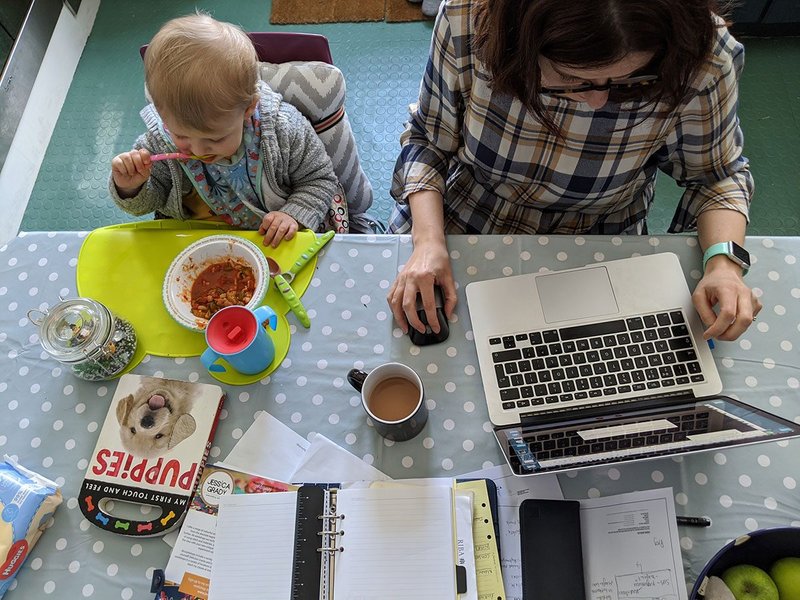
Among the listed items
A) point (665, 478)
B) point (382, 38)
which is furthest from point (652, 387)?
point (382, 38)

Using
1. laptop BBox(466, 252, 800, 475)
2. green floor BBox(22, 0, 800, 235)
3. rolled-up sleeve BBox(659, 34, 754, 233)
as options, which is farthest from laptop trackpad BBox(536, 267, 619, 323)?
green floor BBox(22, 0, 800, 235)

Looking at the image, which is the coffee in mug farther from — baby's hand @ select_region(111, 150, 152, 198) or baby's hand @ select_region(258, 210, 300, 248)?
baby's hand @ select_region(111, 150, 152, 198)

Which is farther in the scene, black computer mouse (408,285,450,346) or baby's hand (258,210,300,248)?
baby's hand (258,210,300,248)

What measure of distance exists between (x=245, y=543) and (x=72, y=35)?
218 cm

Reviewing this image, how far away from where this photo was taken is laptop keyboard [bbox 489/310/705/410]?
86 centimetres

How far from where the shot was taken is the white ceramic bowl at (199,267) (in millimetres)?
964

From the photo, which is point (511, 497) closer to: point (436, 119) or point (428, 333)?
point (428, 333)

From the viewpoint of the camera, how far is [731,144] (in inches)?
37.5

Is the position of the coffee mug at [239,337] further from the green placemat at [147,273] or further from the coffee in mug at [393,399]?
the coffee in mug at [393,399]

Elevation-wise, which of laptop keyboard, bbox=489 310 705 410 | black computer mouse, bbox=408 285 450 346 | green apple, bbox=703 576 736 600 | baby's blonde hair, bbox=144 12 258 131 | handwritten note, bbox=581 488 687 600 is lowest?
green apple, bbox=703 576 736 600

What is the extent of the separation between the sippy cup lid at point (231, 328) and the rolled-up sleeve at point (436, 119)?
15.6 inches

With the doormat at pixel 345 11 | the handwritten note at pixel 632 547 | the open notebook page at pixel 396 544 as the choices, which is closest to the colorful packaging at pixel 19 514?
the open notebook page at pixel 396 544

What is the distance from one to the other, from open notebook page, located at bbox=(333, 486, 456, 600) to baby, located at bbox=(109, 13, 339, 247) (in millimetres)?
500

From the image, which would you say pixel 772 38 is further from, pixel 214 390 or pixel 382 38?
pixel 214 390
